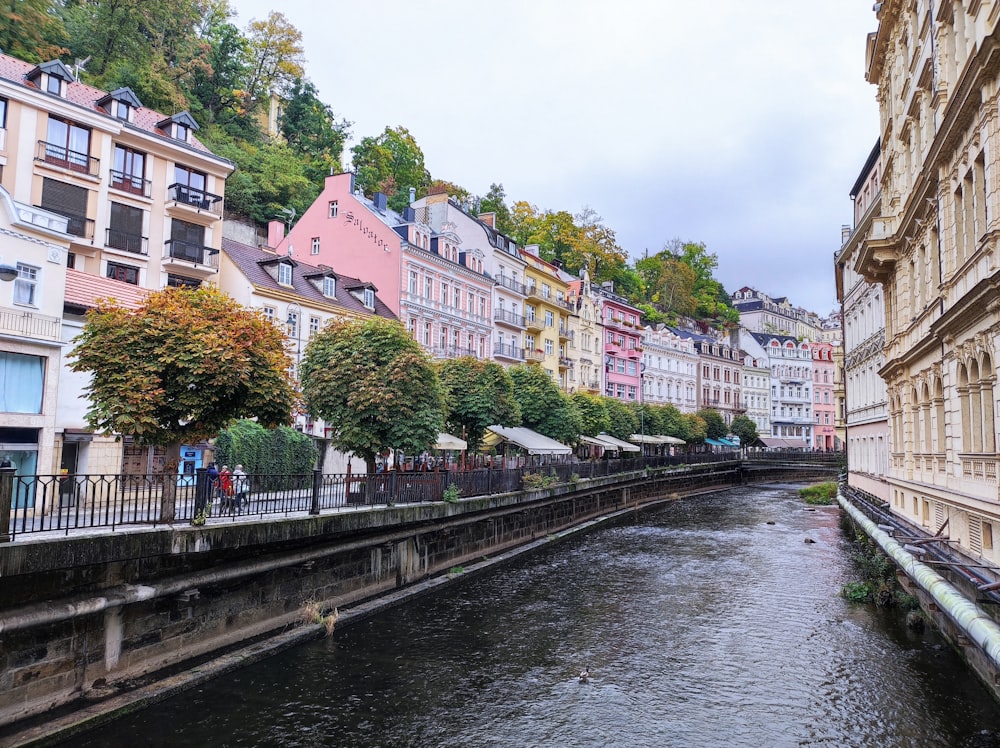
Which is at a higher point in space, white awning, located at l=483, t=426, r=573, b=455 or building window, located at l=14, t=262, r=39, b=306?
building window, located at l=14, t=262, r=39, b=306

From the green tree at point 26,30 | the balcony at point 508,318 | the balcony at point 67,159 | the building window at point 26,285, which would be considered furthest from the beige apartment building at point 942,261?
the green tree at point 26,30

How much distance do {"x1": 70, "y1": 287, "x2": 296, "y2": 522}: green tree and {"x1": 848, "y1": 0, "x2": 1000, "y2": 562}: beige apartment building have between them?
13686mm

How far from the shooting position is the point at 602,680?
14805mm

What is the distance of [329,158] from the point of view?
66.4 m

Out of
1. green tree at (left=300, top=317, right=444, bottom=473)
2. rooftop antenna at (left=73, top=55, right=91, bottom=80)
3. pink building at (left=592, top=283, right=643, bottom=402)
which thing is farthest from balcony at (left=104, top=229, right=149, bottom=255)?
pink building at (left=592, top=283, right=643, bottom=402)

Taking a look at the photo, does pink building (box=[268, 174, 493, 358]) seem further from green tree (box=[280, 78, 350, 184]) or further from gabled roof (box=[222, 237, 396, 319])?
green tree (box=[280, 78, 350, 184])

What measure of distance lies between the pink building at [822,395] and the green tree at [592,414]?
67.6 m

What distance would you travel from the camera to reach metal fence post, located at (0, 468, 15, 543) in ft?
33.7

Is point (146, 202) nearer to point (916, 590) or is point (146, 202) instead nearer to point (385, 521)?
point (385, 521)

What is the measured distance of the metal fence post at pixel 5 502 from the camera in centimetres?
1026

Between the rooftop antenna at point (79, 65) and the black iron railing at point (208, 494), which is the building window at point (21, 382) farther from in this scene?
the rooftop antenna at point (79, 65)

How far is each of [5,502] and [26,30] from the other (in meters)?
41.4

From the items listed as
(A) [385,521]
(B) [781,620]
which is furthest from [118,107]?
(B) [781,620]

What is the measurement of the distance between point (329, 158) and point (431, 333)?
27.2 meters
